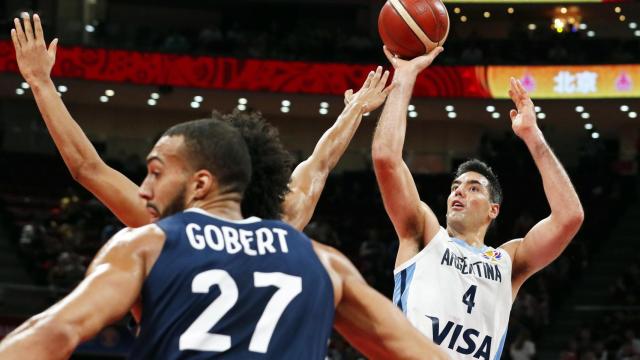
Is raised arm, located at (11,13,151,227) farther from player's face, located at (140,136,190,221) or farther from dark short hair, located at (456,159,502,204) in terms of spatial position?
dark short hair, located at (456,159,502,204)

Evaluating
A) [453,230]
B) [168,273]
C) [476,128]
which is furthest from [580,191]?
[168,273]

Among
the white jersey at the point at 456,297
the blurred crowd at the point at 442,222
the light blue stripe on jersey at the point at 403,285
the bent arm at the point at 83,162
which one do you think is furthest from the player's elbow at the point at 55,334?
the blurred crowd at the point at 442,222

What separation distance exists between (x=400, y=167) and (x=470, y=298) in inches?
32.8

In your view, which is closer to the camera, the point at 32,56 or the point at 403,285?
the point at 32,56

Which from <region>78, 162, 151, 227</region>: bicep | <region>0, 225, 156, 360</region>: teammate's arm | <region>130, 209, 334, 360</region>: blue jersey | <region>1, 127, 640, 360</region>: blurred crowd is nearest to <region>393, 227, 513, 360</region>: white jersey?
<region>78, 162, 151, 227</region>: bicep

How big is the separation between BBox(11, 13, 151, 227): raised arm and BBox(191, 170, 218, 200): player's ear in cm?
160

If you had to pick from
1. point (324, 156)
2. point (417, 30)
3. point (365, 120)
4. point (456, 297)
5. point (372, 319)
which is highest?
point (365, 120)

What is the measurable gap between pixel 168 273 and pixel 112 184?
6.04 feet

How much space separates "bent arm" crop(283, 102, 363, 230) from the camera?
194 inches

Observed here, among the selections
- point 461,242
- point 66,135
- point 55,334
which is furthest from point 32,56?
point 461,242

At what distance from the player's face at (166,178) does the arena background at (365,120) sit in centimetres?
1374

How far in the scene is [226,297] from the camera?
288 cm

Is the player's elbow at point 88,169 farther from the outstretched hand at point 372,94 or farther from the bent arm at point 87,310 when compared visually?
the bent arm at point 87,310

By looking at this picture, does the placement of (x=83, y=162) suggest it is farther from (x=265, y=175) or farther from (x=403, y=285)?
(x=403, y=285)
